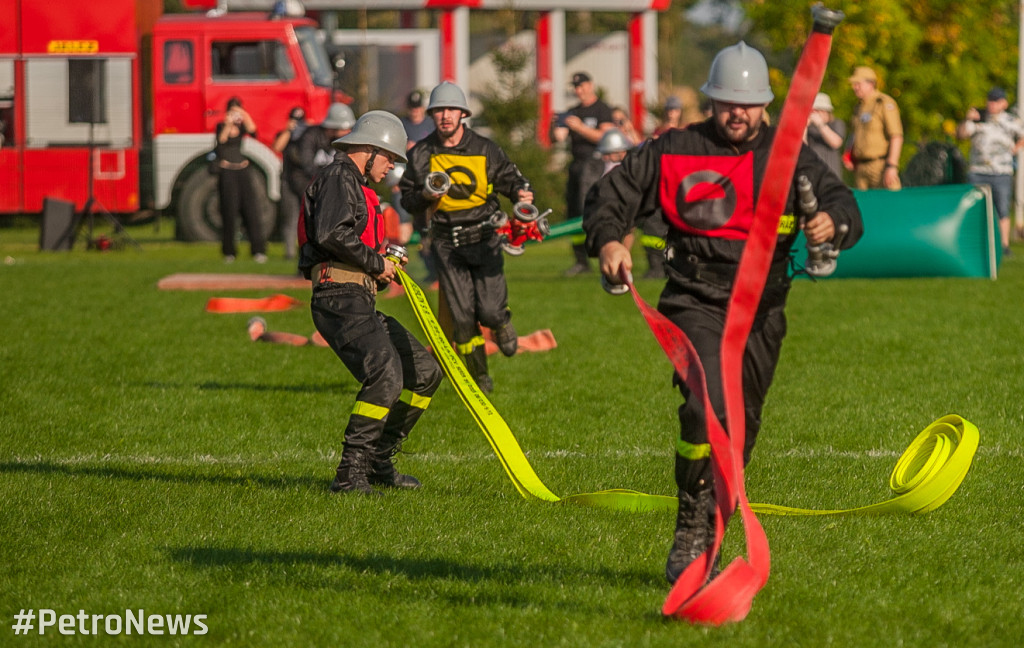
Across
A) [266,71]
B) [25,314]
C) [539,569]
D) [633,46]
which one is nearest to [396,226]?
[25,314]

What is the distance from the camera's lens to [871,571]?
17.7 ft

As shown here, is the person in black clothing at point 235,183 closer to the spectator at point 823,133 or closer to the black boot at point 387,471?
the spectator at point 823,133

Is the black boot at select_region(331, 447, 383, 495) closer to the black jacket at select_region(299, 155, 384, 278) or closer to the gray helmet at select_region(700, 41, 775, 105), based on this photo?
the black jacket at select_region(299, 155, 384, 278)

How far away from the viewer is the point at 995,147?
58.6 feet

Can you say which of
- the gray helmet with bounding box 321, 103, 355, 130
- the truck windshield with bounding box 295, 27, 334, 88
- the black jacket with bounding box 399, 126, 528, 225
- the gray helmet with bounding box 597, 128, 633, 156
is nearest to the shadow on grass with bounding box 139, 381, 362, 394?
the black jacket with bounding box 399, 126, 528, 225

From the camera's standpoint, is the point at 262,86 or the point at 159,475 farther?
the point at 262,86

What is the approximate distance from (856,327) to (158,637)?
8.75 metres

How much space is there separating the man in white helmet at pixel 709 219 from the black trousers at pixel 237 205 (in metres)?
15.5

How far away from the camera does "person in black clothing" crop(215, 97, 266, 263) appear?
786 inches

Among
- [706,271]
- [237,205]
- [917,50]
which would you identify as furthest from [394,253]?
[917,50]

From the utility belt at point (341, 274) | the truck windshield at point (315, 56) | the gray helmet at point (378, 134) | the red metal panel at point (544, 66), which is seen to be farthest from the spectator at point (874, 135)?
the red metal panel at point (544, 66)

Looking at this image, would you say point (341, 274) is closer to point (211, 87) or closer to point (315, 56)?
point (211, 87)

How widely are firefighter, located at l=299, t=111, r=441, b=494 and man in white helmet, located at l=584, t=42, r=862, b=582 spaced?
5.63 ft

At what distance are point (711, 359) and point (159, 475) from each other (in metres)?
3.34
